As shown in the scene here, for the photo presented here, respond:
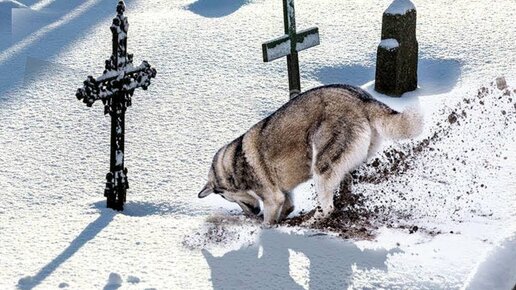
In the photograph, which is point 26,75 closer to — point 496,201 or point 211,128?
point 211,128

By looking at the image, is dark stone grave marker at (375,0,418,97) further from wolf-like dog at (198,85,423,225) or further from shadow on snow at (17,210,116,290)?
shadow on snow at (17,210,116,290)

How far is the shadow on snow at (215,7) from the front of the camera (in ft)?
41.3

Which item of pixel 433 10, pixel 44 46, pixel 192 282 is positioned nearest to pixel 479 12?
pixel 433 10

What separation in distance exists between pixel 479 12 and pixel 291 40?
162 inches

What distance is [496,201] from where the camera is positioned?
7391mm

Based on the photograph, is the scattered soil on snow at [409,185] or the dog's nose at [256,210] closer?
the scattered soil on snow at [409,185]

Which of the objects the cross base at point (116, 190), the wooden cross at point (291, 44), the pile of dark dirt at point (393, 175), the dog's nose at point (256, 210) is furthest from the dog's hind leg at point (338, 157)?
the wooden cross at point (291, 44)

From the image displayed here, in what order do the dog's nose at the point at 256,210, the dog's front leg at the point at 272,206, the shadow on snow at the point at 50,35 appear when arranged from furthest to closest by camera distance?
the shadow on snow at the point at 50,35 < the dog's nose at the point at 256,210 < the dog's front leg at the point at 272,206

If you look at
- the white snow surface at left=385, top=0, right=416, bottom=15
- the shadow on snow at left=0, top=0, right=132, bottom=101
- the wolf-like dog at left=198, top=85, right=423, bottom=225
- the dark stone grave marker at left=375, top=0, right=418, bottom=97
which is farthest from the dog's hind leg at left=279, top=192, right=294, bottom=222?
the shadow on snow at left=0, top=0, right=132, bottom=101

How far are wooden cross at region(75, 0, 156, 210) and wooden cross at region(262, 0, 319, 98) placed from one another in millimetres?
1775

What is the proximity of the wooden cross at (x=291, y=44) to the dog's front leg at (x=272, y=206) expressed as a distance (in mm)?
2062

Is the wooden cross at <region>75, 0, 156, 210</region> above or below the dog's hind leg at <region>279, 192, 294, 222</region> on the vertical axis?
above

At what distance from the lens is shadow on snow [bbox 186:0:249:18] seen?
12.6 metres

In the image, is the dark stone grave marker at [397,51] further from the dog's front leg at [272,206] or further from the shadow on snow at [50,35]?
the shadow on snow at [50,35]
